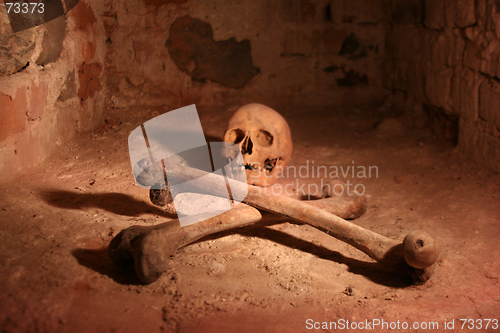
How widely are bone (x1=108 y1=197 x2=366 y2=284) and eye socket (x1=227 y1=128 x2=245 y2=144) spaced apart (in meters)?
0.83

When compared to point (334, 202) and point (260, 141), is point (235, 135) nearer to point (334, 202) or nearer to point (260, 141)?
point (260, 141)

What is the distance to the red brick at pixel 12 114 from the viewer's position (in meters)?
2.27

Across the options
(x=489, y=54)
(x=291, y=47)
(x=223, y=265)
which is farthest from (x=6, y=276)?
(x=291, y=47)

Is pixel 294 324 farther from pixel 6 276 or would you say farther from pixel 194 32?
pixel 194 32

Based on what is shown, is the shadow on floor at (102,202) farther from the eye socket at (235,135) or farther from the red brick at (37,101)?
the eye socket at (235,135)

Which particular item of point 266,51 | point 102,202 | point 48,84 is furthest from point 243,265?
point 266,51

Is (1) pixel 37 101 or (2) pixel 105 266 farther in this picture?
(1) pixel 37 101

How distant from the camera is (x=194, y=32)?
3.85m

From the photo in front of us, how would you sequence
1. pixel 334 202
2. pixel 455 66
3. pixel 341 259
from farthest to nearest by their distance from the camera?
1. pixel 455 66
2. pixel 334 202
3. pixel 341 259

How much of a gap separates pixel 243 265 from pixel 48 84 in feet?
6.50

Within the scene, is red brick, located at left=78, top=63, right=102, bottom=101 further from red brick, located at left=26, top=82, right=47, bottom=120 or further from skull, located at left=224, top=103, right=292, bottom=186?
skull, located at left=224, top=103, right=292, bottom=186

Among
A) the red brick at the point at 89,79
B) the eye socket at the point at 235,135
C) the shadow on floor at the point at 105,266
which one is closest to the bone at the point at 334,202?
the shadow on floor at the point at 105,266

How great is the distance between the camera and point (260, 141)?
273 centimetres

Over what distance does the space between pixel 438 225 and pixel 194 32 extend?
2.92 m
